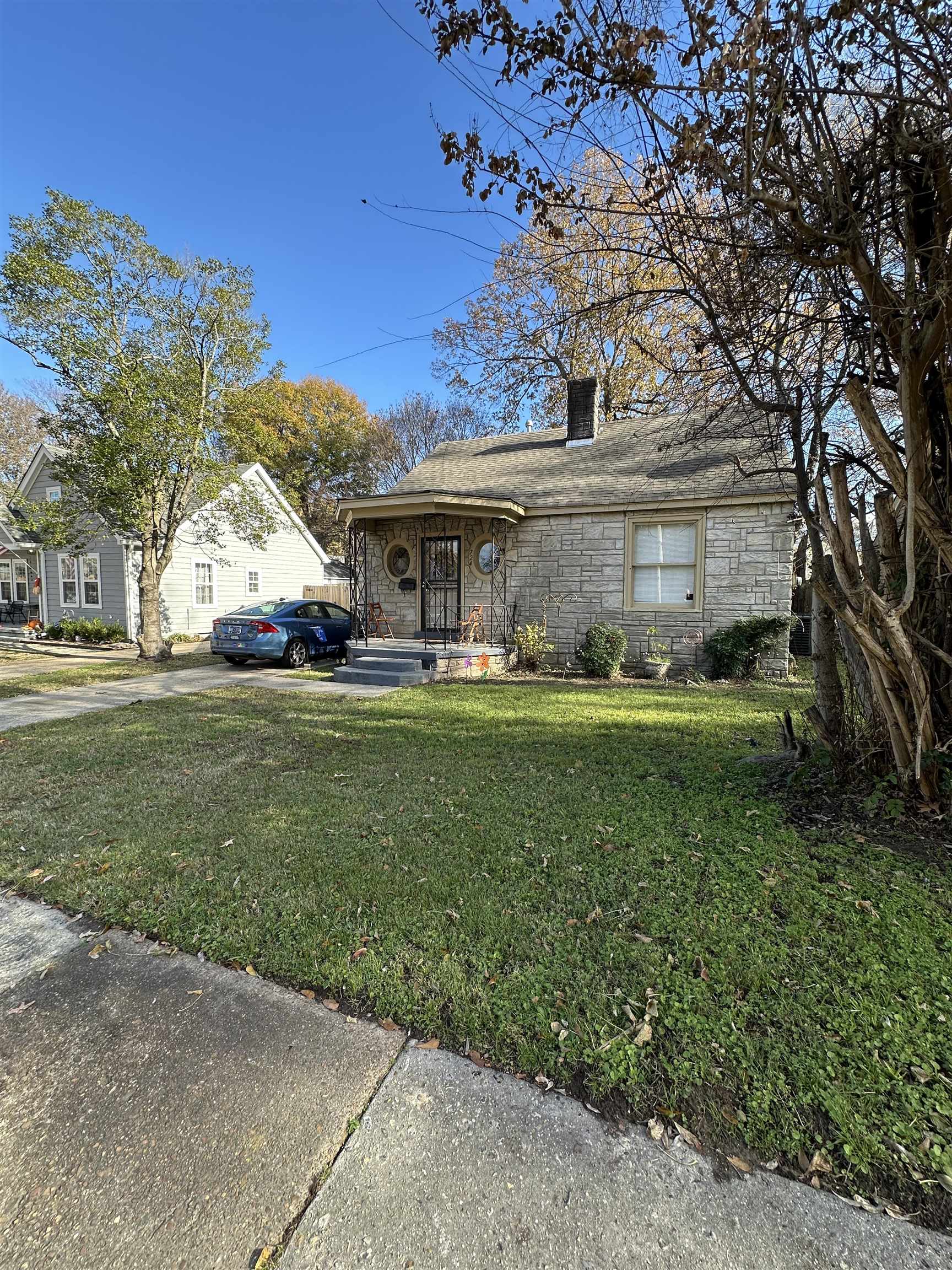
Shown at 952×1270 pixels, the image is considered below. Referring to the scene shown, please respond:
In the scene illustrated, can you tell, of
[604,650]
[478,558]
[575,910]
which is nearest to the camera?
[575,910]

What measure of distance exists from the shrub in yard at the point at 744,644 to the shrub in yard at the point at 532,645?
2.89m

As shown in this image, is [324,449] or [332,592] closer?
[332,592]

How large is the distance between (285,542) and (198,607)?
4092 millimetres

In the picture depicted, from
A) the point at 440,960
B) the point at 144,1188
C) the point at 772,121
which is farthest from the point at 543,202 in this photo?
the point at 144,1188

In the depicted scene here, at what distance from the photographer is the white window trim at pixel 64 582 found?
17.1 meters

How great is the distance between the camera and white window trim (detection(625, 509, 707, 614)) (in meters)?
9.57

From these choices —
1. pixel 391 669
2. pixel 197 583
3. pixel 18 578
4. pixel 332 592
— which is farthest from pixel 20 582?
pixel 391 669

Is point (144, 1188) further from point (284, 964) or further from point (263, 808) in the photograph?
point (263, 808)

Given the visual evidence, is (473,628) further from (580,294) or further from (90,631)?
(90,631)

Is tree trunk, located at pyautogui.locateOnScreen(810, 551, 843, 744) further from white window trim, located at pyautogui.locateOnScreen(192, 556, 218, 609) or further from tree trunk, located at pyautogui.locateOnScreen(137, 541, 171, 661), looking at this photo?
white window trim, located at pyautogui.locateOnScreen(192, 556, 218, 609)

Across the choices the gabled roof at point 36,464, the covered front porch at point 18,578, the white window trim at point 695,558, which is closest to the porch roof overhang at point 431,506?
the white window trim at point 695,558

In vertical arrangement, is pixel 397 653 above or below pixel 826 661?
below

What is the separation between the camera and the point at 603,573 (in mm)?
10305

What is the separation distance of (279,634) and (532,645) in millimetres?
5065
